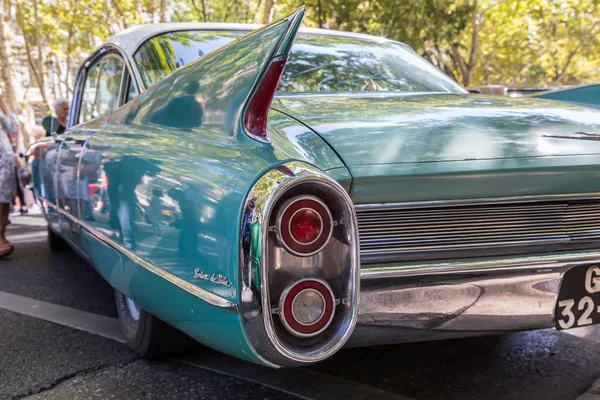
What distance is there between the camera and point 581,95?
10.4 ft

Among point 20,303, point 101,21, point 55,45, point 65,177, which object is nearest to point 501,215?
point 65,177

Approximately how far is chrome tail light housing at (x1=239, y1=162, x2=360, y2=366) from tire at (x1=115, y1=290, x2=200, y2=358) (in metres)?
1.10

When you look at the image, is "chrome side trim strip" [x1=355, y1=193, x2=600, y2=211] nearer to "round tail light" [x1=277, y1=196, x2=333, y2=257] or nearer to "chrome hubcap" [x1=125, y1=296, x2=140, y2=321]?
"round tail light" [x1=277, y1=196, x2=333, y2=257]

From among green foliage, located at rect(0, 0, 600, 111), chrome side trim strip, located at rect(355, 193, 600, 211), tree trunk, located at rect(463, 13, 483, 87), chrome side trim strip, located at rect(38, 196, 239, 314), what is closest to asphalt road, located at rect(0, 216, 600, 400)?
chrome side trim strip, located at rect(38, 196, 239, 314)

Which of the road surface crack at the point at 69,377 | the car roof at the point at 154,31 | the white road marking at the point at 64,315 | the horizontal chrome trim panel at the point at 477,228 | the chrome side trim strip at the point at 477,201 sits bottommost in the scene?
the white road marking at the point at 64,315

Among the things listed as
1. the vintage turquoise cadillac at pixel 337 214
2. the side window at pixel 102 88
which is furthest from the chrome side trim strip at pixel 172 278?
the side window at pixel 102 88

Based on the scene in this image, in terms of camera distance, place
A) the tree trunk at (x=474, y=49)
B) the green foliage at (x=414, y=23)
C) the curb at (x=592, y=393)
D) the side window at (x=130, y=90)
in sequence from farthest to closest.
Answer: the tree trunk at (x=474, y=49) → the green foliage at (x=414, y=23) → the side window at (x=130, y=90) → the curb at (x=592, y=393)

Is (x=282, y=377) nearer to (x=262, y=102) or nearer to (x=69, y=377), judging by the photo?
(x=69, y=377)

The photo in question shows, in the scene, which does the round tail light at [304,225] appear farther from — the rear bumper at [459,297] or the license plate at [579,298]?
the license plate at [579,298]

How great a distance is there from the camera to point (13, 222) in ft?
28.1

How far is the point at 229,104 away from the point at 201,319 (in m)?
0.71

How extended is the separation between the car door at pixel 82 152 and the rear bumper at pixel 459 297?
155 cm

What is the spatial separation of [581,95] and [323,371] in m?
1.82

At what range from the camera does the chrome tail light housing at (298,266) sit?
1791 mm
